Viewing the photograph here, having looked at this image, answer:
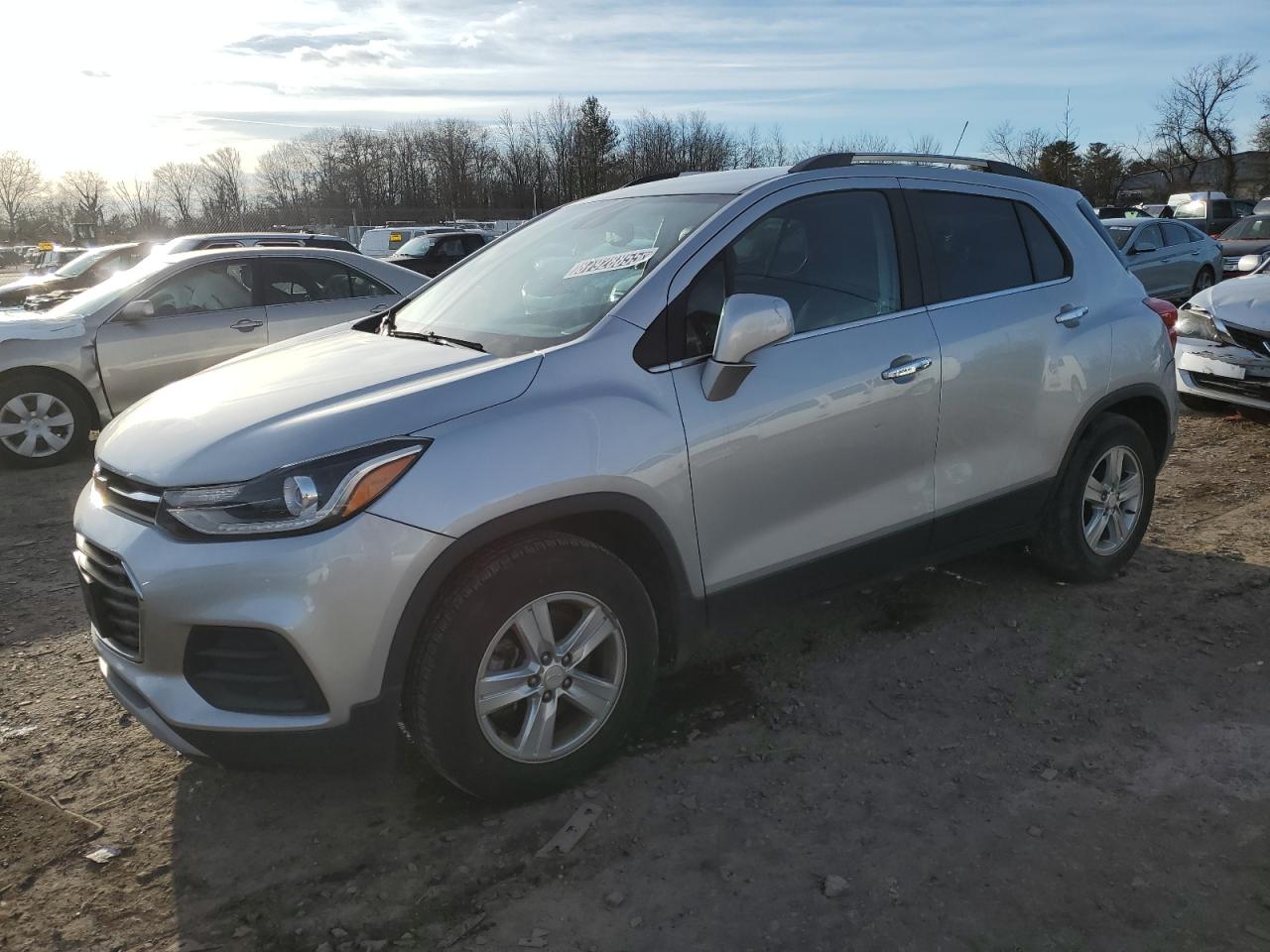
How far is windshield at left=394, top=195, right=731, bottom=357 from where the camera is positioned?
3213 millimetres

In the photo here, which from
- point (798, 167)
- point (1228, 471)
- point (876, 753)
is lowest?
point (1228, 471)

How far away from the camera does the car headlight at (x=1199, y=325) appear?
301 inches

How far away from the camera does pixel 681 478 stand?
2.98m

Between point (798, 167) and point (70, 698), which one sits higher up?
point (798, 167)

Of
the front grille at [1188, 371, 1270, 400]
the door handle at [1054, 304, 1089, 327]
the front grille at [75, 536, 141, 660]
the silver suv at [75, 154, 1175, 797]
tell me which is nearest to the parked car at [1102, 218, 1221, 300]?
the front grille at [1188, 371, 1270, 400]

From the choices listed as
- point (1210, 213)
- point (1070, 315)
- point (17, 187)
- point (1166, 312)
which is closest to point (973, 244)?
point (1070, 315)

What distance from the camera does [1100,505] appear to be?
4.45 m

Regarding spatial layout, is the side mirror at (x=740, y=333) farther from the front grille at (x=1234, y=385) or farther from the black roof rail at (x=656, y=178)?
the front grille at (x=1234, y=385)

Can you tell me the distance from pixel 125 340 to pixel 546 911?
22.0 ft

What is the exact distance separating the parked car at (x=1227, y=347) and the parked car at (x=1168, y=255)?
237 inches

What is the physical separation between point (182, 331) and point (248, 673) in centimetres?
610

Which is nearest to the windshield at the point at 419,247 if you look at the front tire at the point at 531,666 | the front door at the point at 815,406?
the front door at the point at 815,406

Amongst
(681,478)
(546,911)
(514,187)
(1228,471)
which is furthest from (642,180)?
(514,187)

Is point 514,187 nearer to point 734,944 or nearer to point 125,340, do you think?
point 125,340
